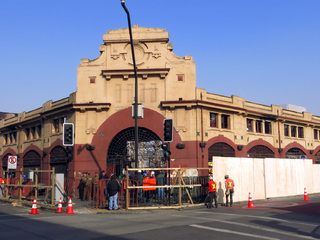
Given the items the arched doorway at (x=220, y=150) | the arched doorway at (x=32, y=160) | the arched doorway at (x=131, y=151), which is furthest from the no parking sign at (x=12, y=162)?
the arched doorway at (x=220, y=150)

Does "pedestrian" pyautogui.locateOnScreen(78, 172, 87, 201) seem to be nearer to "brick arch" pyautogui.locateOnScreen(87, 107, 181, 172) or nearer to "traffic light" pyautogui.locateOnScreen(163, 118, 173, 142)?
"brick arch" pyautogui.locateOnScreen(87, 107, 181, 172)

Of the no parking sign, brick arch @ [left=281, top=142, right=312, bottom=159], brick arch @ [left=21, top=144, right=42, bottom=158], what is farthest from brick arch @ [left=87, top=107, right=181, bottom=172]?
brick arch @ [left=281, top=142, right=312, bottom=159]

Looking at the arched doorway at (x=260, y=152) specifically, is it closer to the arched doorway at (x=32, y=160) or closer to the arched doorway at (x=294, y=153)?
the arched doorway at (x=294, y=153)

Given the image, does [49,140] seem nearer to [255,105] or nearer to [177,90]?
[177,90]

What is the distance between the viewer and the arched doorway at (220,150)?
26016mm

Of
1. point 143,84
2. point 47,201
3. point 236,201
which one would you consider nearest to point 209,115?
point 143,84

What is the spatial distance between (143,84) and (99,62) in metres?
3.83

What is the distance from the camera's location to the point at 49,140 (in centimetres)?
2920

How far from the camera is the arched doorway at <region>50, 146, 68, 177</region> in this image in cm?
2714

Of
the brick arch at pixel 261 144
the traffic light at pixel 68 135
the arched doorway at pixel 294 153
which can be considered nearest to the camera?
the traffic light at pixel 68 135

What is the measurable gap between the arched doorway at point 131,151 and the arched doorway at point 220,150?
3.80m

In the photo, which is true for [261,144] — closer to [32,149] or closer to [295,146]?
[295,146]

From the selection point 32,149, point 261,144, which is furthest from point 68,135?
point 261,144

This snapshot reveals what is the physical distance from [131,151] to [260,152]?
1210 cm
